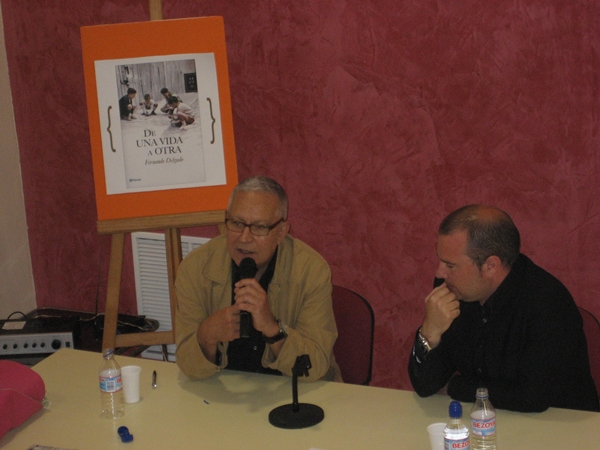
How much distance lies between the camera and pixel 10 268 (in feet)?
14.3

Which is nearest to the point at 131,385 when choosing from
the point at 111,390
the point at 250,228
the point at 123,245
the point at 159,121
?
the point at 111,390

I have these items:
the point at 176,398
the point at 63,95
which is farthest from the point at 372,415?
the point at 63,95

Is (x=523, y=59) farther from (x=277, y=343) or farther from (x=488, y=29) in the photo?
(x=277, y=343)

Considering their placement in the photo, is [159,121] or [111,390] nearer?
[111,390]

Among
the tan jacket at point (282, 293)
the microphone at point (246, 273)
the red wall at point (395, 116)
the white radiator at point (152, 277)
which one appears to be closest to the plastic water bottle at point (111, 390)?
the tan jacket at point (282, 293)

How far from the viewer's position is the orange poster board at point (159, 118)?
3.29 metres

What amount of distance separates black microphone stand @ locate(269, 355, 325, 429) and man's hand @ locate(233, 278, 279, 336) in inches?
8.4

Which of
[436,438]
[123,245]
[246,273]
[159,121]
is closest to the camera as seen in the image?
[436,438]

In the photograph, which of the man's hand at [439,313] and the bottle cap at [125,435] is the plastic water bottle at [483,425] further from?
the bottle cap at [125,435]

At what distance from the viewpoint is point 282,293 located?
2609mm

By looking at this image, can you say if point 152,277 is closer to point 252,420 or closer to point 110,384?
point 110,384

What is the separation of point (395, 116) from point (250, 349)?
1.40 m

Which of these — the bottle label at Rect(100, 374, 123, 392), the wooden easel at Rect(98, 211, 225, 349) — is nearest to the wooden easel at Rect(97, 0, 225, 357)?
the wooden easel at Rect(98, 211, 225, 349)

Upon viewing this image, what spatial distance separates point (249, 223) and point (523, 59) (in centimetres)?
148
